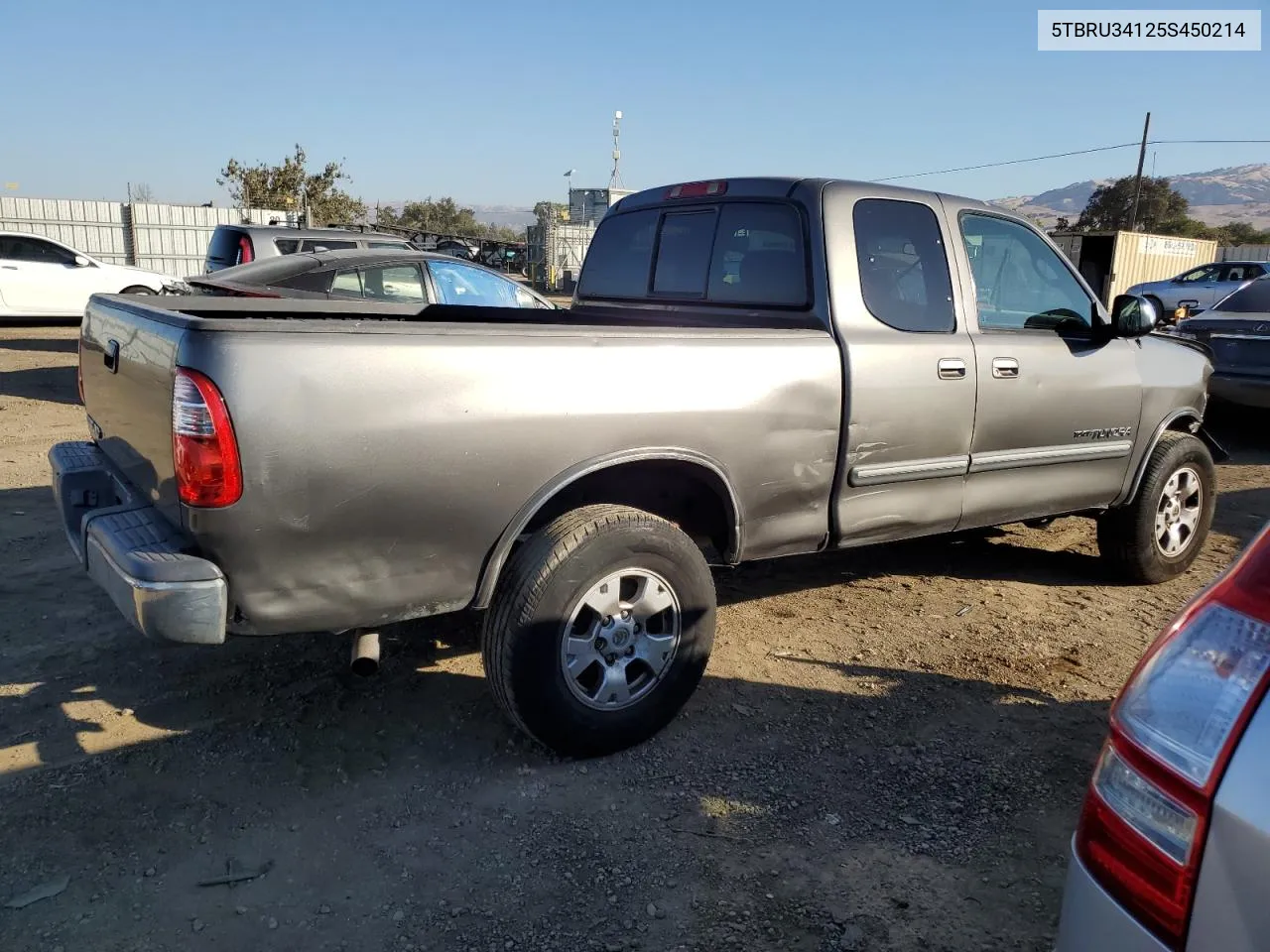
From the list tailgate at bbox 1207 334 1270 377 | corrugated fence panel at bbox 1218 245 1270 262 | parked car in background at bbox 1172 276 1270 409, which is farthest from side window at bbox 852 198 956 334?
corrugated fence panel at bbox 1218 245 1270 262

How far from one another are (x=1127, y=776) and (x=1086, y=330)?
3695 millimetres

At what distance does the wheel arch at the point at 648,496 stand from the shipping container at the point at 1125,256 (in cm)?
1977

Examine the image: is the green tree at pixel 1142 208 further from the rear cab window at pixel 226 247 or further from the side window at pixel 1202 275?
the rear cab window at pixel 226 247

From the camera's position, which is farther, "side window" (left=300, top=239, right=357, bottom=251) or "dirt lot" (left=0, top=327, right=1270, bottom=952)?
"side window" (left=300, top=239, right=357, bottom=251)

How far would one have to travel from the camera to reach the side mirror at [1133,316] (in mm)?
4508

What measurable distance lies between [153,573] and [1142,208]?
202 ft

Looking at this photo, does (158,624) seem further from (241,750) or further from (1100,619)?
(1100,619)

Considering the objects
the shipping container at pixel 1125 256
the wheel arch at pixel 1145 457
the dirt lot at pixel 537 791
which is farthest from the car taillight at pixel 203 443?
the shipping container at pixel 1125 256

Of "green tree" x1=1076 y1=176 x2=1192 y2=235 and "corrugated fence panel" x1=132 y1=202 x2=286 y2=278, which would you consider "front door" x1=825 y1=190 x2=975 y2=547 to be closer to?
"corrugated fence panel" x1=132 y1=202 x2=286 y2=278

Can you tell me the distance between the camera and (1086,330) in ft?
15.1

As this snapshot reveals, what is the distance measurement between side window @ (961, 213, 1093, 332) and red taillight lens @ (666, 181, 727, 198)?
1.11 metres

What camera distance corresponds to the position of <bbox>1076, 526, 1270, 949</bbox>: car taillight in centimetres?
128

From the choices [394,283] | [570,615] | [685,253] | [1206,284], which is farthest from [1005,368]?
[1206,284]

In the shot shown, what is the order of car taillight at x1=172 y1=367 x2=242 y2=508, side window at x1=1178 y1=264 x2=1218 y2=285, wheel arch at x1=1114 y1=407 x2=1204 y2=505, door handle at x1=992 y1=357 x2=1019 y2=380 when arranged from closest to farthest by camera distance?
car taillight at x1=172 y1=367 x2=242 y2=508, door handle at x1=992 y1=357 x2=1019 y2=380, wheel arch at x1=1114 y1=407 x2=1204 y2=505, side window at x1=1178 y1=264 x2=1218 y2=285
